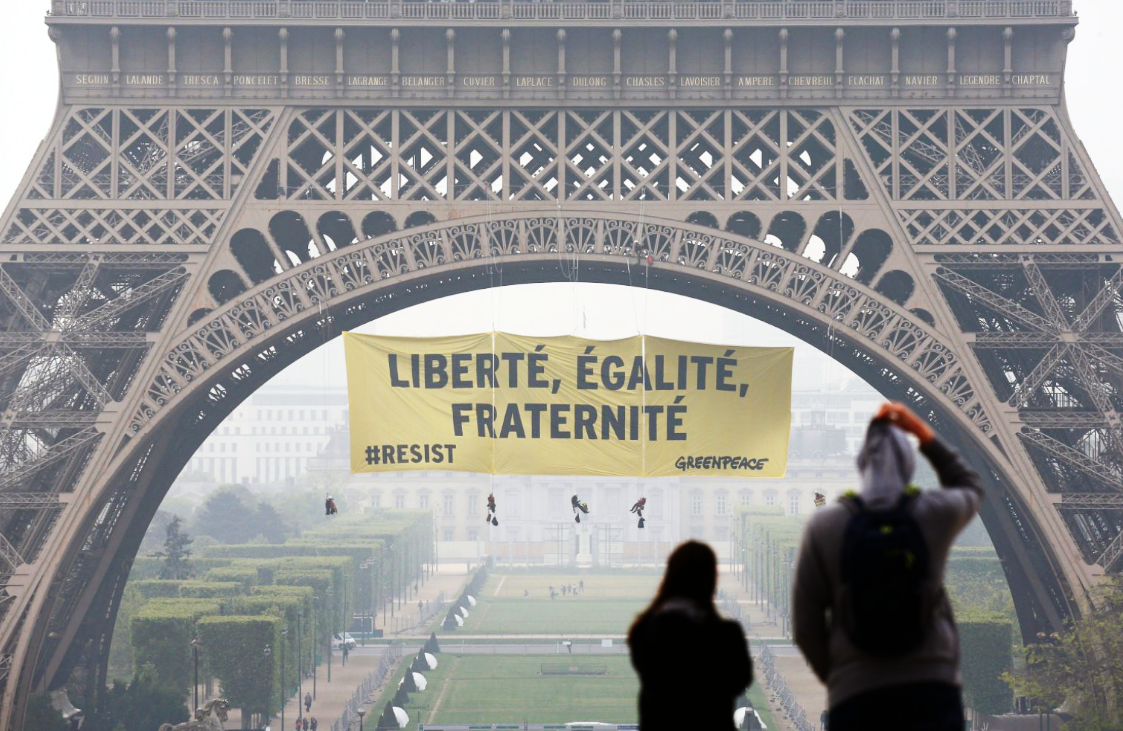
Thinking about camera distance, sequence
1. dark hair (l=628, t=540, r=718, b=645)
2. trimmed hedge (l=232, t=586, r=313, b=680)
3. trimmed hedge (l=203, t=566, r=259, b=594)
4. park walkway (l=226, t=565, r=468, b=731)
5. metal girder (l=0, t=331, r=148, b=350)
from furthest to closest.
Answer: trimmed hedge (l=203, t=566, r=259, b=594) < trimmed hedge (l=232, t=586, r=313, b=680) < park walkway (l=226, t=565, r=468, b=731) < metal girder (l=0, t=331, r=148, b=350) < dark hair (l=628, t=540, r=718, b=645)

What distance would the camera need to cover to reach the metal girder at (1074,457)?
31.8 metres

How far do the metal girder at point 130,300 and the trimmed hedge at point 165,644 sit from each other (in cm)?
2279

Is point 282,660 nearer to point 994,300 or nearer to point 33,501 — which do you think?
point 33,501

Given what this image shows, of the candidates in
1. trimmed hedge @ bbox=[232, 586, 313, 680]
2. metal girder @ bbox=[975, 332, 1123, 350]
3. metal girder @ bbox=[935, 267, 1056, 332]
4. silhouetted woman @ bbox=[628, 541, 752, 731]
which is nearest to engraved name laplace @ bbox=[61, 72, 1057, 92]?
metal girder @ bbox=[935, 267, 1056, 332]

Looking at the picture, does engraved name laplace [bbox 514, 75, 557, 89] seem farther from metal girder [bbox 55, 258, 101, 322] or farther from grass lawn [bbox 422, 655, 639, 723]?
grass lawn [bbox 422, 655, 639, 723]

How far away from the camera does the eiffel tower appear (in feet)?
107

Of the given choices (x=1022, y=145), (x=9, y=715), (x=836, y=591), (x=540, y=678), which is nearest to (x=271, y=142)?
(x=9, y=715)

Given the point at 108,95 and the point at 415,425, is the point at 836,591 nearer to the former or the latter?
the point at 415,425

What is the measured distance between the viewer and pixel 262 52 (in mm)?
34250

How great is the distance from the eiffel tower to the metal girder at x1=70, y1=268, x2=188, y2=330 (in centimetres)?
7

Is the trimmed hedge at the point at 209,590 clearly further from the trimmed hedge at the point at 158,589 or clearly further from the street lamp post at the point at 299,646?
the street lamp post at the point at 299,646

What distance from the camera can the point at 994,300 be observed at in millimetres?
32719

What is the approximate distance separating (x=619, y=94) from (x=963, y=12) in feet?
24.4

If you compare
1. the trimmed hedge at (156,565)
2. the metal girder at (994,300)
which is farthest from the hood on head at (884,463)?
the trimmed hedge at (156,565)
